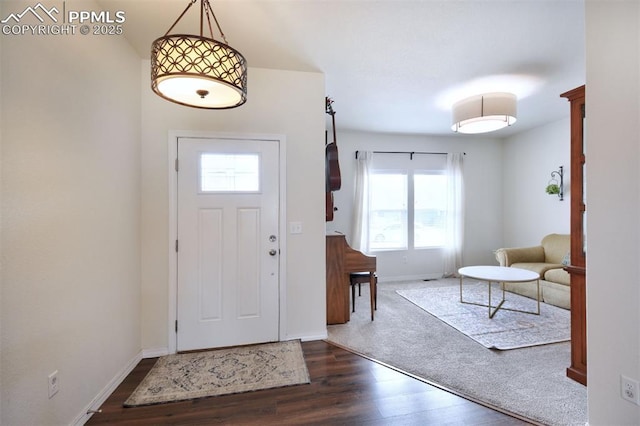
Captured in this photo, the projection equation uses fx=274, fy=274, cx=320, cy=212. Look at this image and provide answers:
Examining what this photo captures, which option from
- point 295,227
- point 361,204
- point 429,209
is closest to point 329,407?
point 295,227

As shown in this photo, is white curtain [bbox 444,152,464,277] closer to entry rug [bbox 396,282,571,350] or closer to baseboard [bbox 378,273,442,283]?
baseboard [bbox 378,273,442,283]

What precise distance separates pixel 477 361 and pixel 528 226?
3.90 m

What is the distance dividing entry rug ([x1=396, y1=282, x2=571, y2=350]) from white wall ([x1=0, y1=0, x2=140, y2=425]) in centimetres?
320

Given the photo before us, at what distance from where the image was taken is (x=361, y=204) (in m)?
4.91

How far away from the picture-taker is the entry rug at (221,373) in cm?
195

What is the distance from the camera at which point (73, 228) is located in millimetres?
1618

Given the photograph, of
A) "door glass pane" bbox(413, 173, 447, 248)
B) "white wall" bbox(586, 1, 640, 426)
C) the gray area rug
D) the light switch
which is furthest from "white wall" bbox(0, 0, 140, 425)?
"door glass pane" bbox(413, 173, 447, 248)

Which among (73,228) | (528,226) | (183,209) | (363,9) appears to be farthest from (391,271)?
(73,228)

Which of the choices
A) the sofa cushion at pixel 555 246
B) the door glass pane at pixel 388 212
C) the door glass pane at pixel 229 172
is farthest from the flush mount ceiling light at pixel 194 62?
the sofa cushion at pixel 555 246

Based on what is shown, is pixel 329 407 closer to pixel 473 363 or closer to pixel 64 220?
pixel 473 363

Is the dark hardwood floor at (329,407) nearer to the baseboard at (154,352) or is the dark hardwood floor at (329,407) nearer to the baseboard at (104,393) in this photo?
the baseboard at (104,393)

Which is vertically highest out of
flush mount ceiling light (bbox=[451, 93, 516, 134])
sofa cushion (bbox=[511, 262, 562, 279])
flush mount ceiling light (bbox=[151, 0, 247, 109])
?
flush mount ceiling light (bbox=[451, 93, 516, 134])

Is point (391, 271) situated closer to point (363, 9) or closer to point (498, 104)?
point (498, 104)

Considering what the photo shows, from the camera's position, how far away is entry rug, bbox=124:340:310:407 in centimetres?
195
